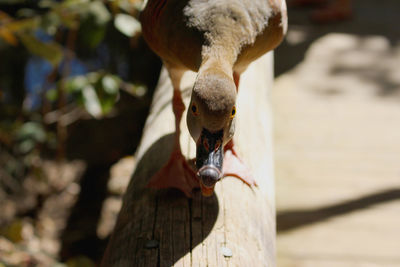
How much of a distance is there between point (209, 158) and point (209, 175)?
0.07 meters

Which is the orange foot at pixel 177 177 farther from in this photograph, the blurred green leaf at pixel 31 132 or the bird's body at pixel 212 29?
the blurred green leaf at pixel 31 132

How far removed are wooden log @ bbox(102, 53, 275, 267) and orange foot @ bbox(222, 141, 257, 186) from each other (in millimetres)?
31

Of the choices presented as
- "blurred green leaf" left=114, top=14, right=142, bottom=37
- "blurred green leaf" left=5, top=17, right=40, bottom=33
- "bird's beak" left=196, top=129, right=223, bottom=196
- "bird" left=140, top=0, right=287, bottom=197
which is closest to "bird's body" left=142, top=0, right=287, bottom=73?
"bird" left=140, top=0, right=287, bottom=197

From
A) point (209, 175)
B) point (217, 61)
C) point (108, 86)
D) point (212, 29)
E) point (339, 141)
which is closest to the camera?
point (209, 175)

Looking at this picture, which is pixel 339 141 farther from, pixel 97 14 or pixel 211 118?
pixel 211 118

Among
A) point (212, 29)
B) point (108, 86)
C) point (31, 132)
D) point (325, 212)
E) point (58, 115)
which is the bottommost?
point (58, 115)

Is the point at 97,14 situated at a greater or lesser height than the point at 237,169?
greater

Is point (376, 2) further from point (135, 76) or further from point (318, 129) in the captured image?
point (135, 76)

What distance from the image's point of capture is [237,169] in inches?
89.7

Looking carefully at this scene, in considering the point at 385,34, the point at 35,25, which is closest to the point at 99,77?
the point at 35,25

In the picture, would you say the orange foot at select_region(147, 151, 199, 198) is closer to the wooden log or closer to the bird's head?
the wooden log

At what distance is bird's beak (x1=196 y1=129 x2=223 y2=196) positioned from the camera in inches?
66.6

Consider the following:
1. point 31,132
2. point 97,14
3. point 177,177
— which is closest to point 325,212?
point 177,177

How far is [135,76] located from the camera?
5.67 meters
